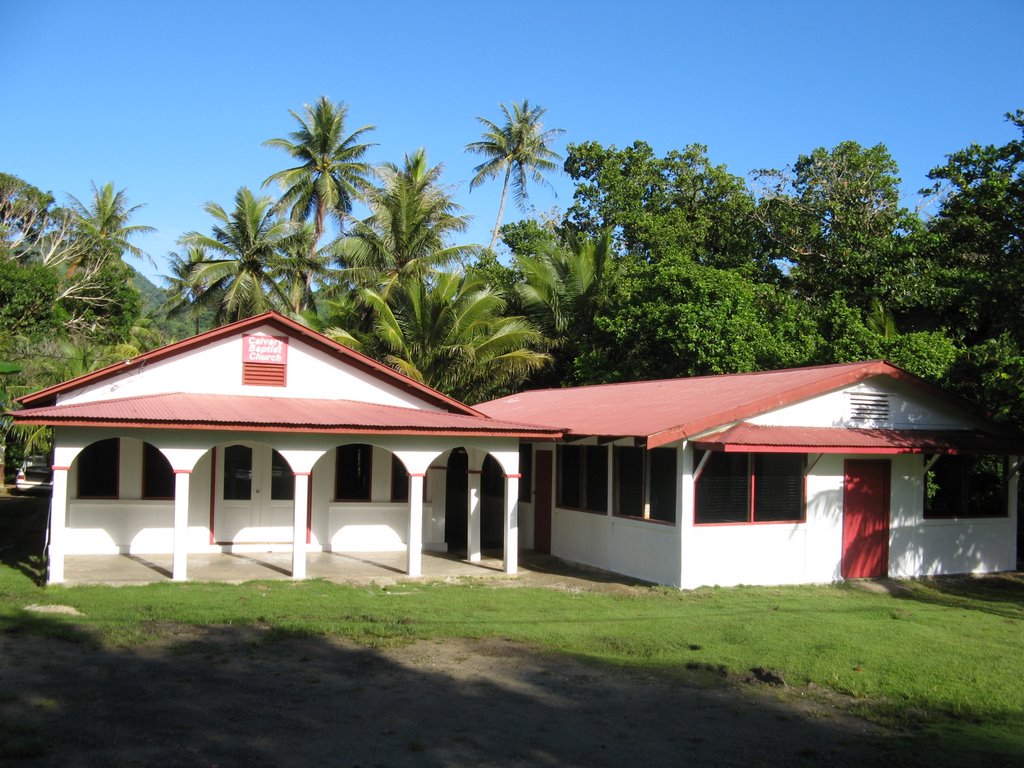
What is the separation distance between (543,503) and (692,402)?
4.05 metres

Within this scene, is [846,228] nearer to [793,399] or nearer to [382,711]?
[793,399]

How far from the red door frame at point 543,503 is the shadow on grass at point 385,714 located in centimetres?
837

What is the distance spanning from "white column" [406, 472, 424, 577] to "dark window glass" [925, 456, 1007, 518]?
8.74 meters

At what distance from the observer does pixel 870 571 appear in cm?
1570

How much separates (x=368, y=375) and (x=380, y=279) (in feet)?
45.8

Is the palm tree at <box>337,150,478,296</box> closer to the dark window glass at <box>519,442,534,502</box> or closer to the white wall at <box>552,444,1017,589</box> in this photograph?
the dark window glass at <box>519,442,534,502</box>

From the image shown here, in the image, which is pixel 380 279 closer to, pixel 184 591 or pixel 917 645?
pixel 184 591

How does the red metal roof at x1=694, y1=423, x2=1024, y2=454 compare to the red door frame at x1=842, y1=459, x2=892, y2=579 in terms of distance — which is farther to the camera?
the red door frame at x1=842, y1=459, x2=892, y2=579

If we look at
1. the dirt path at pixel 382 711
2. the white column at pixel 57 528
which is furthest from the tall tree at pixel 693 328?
the white column at pixel 57 528

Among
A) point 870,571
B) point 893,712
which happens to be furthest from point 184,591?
point 870,571

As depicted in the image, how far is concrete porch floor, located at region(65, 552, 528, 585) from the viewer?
14688 millimetres

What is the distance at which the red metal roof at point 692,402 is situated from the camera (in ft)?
45.9

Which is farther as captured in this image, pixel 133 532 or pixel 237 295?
pixel 237 295

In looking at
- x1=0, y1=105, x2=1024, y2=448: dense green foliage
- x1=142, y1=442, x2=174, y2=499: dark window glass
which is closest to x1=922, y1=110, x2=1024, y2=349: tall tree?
x1=0, y1=105, x2=1024, y2=448: dense green foliage
